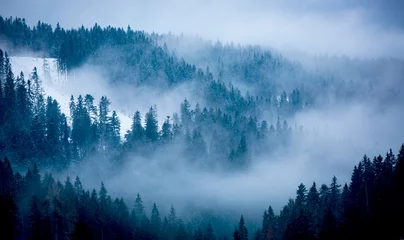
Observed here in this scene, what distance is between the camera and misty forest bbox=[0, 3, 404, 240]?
207ft

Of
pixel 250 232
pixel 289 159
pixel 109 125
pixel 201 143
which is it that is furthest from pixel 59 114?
pixel 289 159

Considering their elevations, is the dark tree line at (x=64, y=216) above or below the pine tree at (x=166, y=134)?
below

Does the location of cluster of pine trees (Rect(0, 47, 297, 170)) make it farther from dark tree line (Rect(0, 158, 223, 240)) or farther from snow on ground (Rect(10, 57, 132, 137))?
dark tree line (Rect(0, 158, 223, 240))

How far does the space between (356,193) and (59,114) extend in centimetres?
9144

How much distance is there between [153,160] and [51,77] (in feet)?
210

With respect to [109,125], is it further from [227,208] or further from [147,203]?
[227,208]

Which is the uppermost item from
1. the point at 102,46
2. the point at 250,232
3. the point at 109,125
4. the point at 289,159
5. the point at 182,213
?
the point at 102,46

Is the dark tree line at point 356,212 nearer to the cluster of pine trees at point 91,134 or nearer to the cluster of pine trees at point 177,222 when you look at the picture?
the cluster of pine trees at point 177,222

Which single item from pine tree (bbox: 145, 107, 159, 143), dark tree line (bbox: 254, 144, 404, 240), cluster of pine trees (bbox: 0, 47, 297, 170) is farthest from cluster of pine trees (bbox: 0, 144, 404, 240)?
pine tree (bbox: 145, 107, 159, 143)

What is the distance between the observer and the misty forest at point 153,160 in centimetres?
6322

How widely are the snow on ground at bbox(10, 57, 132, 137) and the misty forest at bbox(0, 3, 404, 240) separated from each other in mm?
534

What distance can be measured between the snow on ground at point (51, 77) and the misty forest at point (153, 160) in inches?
21.0

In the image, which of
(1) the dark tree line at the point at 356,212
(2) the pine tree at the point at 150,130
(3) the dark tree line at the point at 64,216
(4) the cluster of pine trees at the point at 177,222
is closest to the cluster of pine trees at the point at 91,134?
(2) the pine tree at the point at 150,130

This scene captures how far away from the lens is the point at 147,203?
10150 cm
